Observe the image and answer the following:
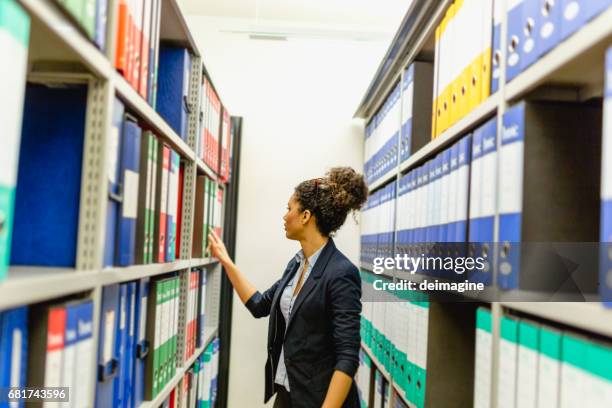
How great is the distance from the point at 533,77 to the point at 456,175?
42 cm

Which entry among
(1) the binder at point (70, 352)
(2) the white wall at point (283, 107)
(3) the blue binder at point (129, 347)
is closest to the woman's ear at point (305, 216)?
(3) the blue binder at point (129, 347)

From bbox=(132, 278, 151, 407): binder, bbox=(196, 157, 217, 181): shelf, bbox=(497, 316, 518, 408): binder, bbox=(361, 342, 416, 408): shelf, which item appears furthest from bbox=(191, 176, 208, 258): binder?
bbox=(497, 316, 518, 408): binder

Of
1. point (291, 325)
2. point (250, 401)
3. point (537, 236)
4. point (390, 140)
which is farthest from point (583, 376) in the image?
point (250, 401)

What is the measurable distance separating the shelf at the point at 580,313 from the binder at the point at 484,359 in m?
0.18

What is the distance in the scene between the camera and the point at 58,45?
0.84 metres

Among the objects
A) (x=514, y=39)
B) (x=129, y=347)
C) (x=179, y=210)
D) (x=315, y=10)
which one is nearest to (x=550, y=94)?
(x=514, y=39)

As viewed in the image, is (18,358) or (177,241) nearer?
(18,358)

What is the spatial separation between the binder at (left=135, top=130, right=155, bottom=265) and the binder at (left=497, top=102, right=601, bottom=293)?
0.83 metres

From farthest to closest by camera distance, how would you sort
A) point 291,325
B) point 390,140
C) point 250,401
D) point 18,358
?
point 250,401 → point 390,140 → point 291,325 → point 18,358

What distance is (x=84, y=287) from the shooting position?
90cm

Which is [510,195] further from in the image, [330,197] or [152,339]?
[152,339]

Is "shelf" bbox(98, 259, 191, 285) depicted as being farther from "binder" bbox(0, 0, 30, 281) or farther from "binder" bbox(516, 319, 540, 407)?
"binder" bbox(516, 319, 540, 407)

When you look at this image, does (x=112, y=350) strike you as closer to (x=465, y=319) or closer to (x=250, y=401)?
(x=465, y=319)

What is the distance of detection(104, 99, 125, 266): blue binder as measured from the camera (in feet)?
3.32
